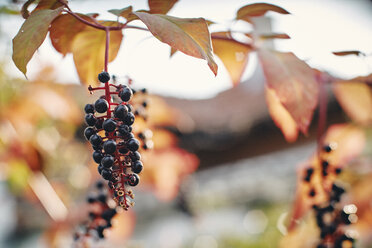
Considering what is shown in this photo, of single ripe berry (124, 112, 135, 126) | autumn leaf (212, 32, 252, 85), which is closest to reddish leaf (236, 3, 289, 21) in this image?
autumn leaf (212, 32, 252, 85)

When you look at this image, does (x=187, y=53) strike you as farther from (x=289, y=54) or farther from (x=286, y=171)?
(x=286, y=171)

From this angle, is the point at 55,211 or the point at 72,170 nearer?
the point at 55,211

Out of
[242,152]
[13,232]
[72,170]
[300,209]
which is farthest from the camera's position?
[242,152]

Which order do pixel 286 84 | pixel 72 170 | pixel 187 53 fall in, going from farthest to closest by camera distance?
pixel 72 170 < pixel 286 84 < pixel 187 53

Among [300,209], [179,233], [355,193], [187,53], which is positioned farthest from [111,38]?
[179,233]

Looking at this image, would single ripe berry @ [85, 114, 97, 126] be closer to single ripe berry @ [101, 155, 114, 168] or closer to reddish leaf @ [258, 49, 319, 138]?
single ripe berry @ [101, 155, 114, 168]

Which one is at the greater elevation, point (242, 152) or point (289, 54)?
point (289, 54)

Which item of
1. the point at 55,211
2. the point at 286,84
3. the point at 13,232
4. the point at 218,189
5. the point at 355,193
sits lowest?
the point at 13,232
